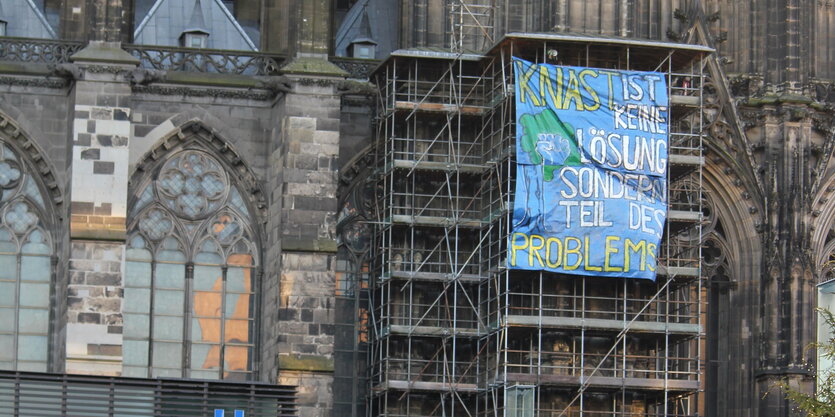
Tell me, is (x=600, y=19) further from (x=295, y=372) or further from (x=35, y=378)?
(x=35, y=378)

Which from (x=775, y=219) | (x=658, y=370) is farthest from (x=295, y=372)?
(x=775, y=219)

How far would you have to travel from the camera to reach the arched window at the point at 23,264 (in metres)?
Result: 46.5

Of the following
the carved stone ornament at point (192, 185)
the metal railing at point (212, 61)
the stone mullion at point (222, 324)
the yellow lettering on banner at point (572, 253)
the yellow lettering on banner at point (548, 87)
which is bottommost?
the stone mullion at point (222, 324)

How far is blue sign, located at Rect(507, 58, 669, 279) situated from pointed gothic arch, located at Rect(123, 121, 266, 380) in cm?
528

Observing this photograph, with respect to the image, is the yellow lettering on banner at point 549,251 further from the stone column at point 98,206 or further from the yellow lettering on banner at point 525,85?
the stone column at point 98,206

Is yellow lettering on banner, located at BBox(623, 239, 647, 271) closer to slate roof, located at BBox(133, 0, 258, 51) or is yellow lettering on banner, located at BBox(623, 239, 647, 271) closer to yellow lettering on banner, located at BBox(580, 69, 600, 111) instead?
yellow lettering on banner, located at BBox(580, 69, 600, 111)

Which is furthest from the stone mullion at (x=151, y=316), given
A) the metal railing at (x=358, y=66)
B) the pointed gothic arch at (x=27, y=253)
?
the metal railing at (x=358, y=66)

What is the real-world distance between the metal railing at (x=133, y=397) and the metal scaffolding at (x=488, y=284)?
3.00m

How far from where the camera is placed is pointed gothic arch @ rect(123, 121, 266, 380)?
47.0 metres

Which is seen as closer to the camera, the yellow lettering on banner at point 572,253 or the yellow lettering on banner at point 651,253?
the yellow lettering on banner at point 572,253

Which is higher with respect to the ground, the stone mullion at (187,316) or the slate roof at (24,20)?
the slate roof at (24,20)

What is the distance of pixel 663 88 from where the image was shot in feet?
156

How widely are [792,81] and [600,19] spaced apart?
4.09 metres

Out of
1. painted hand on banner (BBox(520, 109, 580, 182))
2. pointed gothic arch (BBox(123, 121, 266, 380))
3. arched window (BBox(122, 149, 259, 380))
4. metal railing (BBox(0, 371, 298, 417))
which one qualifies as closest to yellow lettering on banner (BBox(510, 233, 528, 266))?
painted hand on banner (BBox(520, 109, 580, 182))
